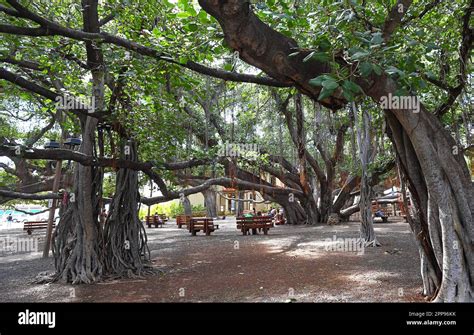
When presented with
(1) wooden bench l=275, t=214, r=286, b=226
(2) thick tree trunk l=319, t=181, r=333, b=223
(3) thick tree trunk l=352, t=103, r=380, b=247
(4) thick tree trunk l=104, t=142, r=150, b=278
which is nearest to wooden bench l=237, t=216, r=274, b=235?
(3) thick tree trunk l=352, t=103, r=380, b=247

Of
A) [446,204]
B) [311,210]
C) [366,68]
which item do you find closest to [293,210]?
[311,210]

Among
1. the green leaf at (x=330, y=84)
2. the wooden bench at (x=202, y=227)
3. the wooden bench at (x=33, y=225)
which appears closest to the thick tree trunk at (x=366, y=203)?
the wooden bench at (x=202, y=227)

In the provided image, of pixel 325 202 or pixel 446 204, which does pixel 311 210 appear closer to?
pixel 325 202

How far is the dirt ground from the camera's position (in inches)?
170

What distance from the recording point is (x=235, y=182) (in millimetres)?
10562

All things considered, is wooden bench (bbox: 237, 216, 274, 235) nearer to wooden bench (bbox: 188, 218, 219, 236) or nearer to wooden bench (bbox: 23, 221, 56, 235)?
wooden bench (bbox: 188, 218, 219, 236)

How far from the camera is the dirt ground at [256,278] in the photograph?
4.32 meters

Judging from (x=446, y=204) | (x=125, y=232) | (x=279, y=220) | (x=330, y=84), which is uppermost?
(x=330, y=84)

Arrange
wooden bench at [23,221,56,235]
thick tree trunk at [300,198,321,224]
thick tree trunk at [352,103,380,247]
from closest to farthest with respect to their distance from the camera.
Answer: thick tree trunk at [352,103,380,247] < thick tree trunk at [300,198,321,224] < wooden bench at [23,221,56,235]

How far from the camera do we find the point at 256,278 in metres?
5.31

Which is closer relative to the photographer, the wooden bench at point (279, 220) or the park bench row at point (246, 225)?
the park bench row at point (246, 225)

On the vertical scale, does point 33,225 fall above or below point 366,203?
below

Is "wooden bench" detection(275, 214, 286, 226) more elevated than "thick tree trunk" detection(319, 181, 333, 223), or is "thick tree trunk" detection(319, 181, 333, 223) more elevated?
"thick tree trunk" detection(319, 181, 333, 223)

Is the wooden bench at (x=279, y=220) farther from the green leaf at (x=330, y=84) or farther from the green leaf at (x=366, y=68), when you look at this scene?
the green leaf at (x=330, y=84)
